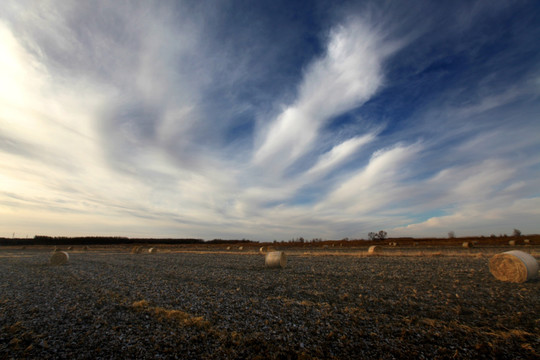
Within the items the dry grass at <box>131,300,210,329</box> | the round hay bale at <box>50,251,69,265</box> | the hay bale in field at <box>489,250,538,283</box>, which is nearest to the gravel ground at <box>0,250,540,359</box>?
the dry grass at <box>131,300,210,329</box>

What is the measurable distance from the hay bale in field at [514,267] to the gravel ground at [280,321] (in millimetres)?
748

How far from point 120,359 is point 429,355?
7.45 metres

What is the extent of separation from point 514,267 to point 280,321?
14.5m

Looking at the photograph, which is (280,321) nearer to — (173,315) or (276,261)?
(173,315)

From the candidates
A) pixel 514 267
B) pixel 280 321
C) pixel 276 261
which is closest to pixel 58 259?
pixel 276 261

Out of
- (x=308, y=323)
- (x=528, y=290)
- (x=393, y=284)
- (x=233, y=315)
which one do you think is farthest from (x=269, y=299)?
(x=528, y=290)

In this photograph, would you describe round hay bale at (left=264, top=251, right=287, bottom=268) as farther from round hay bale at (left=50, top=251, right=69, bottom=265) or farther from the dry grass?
round hay bale at (left=50, top=251, right=69, bottom=265)

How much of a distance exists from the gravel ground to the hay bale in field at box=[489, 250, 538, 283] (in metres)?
0.75

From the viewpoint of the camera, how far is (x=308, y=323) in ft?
25.4

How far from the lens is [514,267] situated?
13.6 meters

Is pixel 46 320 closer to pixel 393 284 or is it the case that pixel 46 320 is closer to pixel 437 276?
pixel 393 284

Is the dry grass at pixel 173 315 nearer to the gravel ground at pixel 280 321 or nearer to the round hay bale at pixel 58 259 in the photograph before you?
the gravel ground at pixel 280 321

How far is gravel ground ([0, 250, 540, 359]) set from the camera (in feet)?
20.1

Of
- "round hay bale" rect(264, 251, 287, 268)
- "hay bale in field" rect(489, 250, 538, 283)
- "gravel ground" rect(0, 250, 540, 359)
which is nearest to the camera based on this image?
"gravel ground" rect(0, 250, 540, 359)
